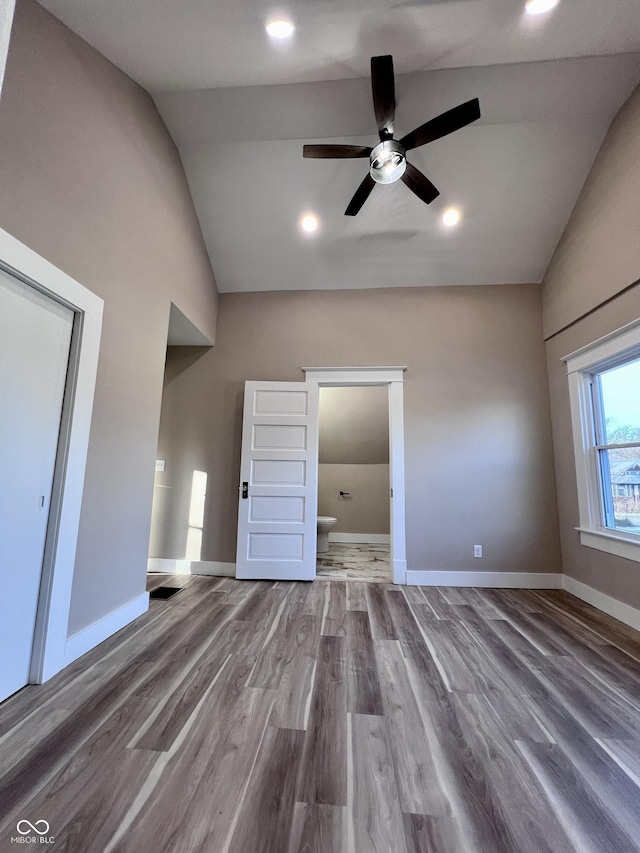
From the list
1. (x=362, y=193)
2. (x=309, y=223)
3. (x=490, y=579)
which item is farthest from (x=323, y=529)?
(x=362, y=193)

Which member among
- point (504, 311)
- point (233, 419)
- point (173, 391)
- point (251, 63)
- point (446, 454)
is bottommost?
point (446, 454)

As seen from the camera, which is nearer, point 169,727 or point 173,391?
point 169,727

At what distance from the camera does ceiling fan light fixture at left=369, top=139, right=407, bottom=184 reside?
225 centimetres

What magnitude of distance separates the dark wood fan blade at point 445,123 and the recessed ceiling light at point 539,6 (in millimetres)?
429

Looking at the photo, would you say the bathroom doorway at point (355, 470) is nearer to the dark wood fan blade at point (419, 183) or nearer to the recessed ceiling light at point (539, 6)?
the dark wood fan blade at point (419, 183)

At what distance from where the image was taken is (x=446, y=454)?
143 inches

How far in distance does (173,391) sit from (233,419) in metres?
0.76

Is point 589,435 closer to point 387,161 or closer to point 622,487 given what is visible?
point 622,487

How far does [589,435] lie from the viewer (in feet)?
10.2

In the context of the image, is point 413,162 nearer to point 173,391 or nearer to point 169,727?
point 173,391

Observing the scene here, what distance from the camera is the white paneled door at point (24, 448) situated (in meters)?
1.61

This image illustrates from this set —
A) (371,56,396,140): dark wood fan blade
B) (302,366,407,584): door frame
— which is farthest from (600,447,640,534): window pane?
(371,56,396,140): dark wood fan blade

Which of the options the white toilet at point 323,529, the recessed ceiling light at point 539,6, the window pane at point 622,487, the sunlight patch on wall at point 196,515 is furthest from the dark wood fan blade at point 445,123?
the white toilet at point 323,529

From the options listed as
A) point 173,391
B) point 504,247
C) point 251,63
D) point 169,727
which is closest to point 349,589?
point 169,727
